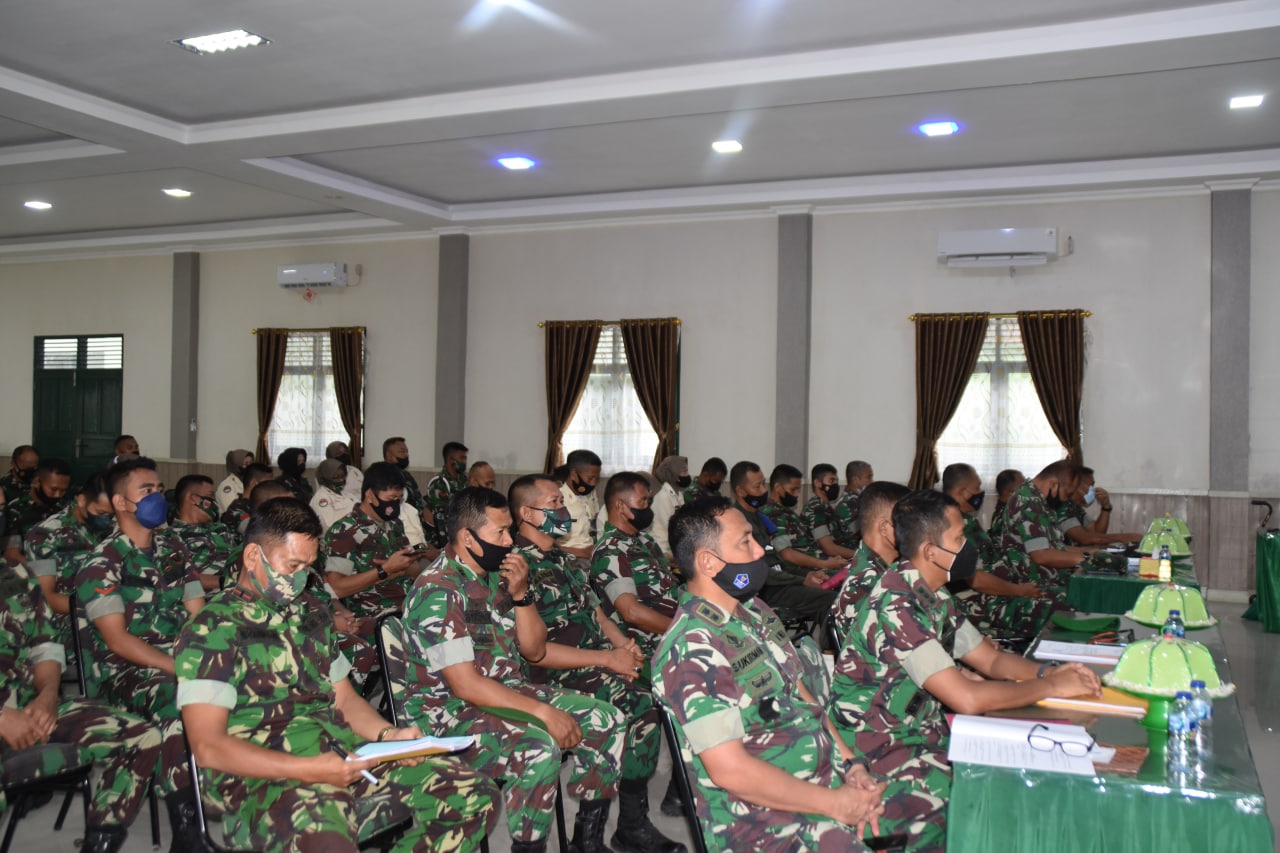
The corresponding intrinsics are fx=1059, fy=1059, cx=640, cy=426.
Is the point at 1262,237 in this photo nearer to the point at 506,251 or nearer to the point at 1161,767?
the point at 506,251

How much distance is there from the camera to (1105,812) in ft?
7.12

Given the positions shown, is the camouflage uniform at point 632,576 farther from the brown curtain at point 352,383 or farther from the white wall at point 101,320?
the white wall at point 101,320

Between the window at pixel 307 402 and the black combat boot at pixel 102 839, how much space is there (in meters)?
8.66

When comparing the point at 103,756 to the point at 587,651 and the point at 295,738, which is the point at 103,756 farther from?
the point at 587,651

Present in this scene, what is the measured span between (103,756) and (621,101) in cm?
481

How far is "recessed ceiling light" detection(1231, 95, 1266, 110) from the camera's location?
6.77 metres

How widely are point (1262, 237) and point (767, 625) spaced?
7650 millimetres

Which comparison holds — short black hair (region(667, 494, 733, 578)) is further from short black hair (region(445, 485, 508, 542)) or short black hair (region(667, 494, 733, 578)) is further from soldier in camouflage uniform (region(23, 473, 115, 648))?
soldier in camouflage uniform (region(23, 473, 115, 648))

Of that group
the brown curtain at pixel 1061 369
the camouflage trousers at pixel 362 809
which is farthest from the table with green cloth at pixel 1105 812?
the brown curtain at pixel 1061 369

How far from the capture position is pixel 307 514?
277 centimetres

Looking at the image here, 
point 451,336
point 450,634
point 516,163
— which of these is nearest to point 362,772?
point 450,634

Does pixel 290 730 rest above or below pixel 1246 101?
below

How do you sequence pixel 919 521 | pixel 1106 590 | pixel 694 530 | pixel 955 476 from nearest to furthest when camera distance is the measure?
1. pixel 694 530
2. pixel 919 521
3. pixel 1106 590
4. pixel 955 476

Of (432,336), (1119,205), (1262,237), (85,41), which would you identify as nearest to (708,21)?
(85,41)
